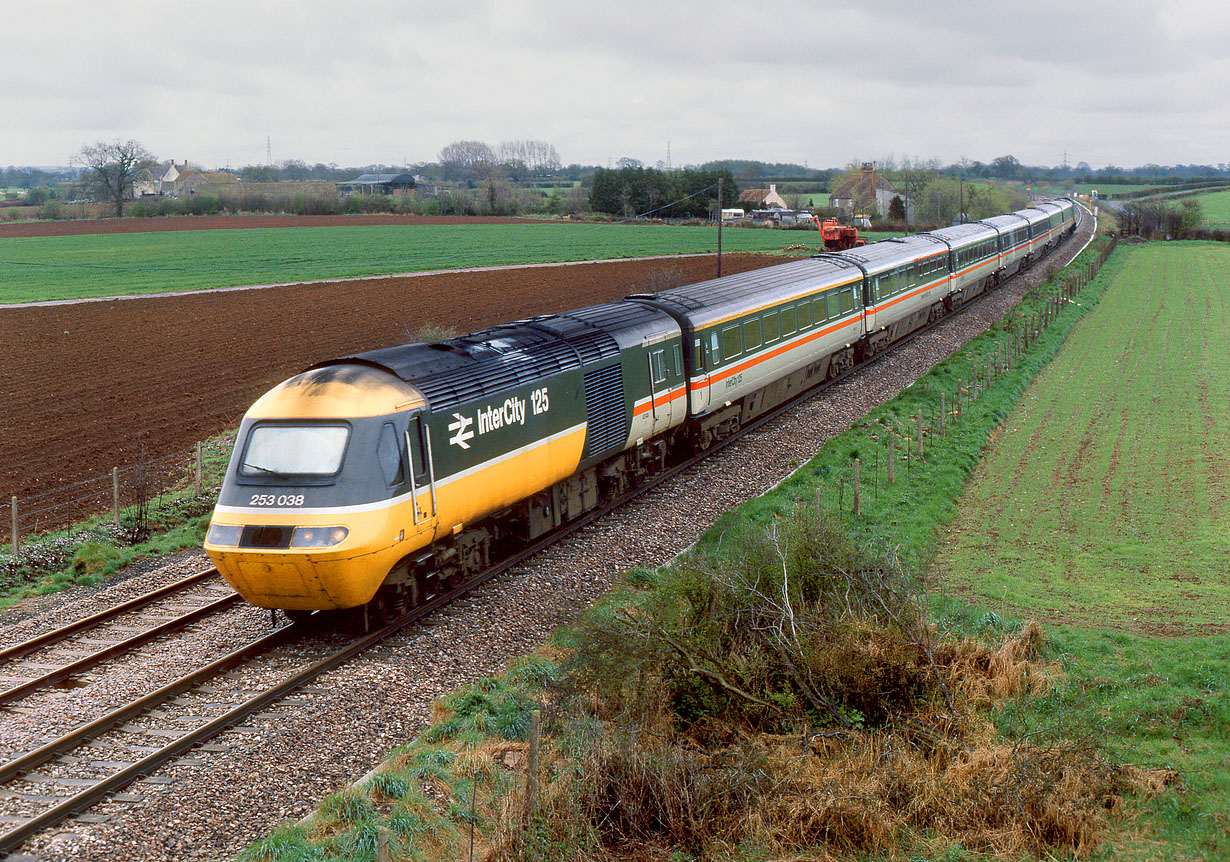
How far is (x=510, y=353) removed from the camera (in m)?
15.9

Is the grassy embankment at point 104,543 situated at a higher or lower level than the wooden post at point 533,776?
lower

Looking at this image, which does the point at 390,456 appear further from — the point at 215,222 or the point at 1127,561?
the point at 215,222

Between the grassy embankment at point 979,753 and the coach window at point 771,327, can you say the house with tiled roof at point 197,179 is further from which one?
the grassy embankment at point 979,753

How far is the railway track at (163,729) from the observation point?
9297 mm

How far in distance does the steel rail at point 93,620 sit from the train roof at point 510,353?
14.1 feet

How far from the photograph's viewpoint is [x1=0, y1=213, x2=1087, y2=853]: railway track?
9297 millimetres

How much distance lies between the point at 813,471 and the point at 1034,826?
13.5 metres

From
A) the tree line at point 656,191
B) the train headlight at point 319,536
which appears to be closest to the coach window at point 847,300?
the train headlight at point 319,536

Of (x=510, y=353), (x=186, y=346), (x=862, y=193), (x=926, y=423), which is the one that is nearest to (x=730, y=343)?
(x=926, y=423)

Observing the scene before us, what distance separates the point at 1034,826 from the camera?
28.9 feet

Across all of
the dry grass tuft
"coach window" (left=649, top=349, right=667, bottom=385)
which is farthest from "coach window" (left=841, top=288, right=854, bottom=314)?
the dry grass tuft

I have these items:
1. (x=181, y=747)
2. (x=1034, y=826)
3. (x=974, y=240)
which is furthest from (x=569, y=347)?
(x=974, y=240)

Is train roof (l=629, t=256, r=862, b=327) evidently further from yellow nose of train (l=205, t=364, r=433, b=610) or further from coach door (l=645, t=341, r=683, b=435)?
yellow nose of train (l=205, t=364, r=433, b=610)

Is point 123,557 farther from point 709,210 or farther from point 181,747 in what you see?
point 709,210
